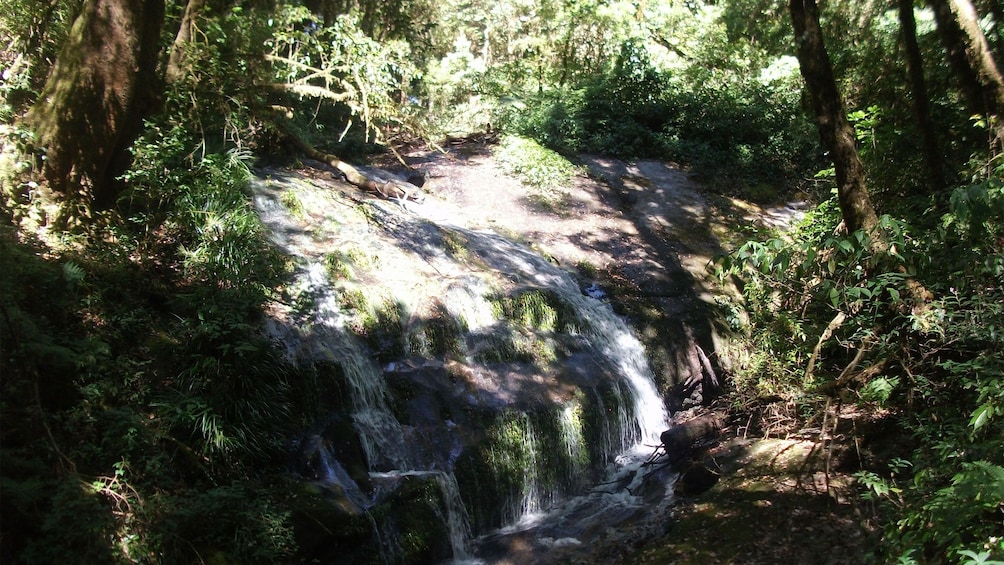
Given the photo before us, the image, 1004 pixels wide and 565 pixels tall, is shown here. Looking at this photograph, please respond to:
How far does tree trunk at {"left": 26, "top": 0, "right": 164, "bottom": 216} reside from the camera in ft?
21.5

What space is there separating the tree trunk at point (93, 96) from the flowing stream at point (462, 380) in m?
2.39

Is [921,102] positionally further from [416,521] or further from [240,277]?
[240,277]

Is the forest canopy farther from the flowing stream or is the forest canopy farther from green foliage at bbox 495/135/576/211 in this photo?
green foliage at bbox 495/135/576/211

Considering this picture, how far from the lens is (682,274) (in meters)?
12.7

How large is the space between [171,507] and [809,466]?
19.3ft

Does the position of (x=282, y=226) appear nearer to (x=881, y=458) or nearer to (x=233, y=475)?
(x=233, y=475)

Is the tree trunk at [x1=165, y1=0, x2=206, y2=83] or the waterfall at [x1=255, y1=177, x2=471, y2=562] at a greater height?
the tree trunk at [x1=165, y1=0, x2=206, y2=83]

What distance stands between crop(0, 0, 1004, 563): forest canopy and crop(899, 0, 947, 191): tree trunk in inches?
1.4

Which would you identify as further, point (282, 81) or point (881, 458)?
point (282, 81)

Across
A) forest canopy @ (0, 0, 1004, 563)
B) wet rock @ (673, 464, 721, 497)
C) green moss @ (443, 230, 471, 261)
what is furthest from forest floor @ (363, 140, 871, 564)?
green moss @ (443, 230, 471, 261)

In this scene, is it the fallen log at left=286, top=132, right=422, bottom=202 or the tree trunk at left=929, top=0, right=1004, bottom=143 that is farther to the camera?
the fallen log at left=286, top=132, right=422, bottom=202

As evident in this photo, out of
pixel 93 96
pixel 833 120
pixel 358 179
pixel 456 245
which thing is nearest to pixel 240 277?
pixel 93 96

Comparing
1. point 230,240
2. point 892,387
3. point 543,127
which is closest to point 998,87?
point 892,387

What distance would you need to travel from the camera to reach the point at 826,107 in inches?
257
